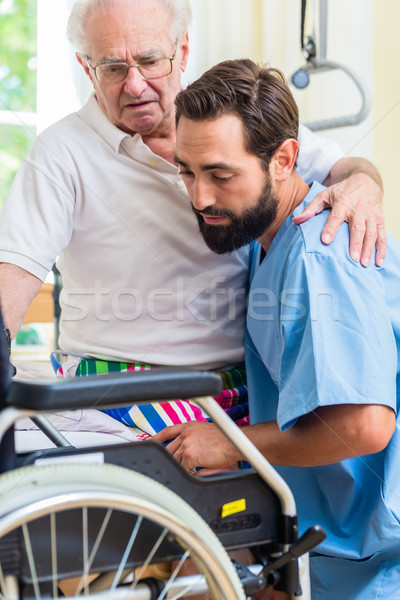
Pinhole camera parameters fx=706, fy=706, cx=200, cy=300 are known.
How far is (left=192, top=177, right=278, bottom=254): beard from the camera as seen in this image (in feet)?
4.17

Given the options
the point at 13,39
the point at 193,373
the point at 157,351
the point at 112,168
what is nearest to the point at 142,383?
the point at 193,373

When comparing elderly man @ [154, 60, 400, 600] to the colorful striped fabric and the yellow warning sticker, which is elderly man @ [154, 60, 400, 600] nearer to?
the colorful striped fabric

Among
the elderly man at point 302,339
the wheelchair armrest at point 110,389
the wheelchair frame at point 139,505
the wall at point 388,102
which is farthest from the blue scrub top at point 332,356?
the wall at point 388,102

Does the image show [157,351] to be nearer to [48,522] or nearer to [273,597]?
[273,597]

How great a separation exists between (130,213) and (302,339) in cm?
58

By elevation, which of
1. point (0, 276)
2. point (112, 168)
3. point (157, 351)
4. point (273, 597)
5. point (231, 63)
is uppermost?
point (231, 63)

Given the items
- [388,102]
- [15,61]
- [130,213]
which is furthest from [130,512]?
[15,61]

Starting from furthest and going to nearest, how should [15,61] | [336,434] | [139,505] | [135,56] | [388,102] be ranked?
[15,61] < [388,102] < [135,56] < [336,434] < [139,505]

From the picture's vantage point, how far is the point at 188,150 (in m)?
1.26

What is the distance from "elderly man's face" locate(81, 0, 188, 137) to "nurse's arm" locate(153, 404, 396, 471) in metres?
0.71

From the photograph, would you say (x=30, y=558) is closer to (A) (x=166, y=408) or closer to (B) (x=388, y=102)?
(A) (x=166, y=408)

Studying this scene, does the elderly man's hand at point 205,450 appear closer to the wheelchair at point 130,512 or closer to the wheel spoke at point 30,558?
the wheelchair at point 130,512

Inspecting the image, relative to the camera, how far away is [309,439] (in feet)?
3.49

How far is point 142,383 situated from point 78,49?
106 cm
